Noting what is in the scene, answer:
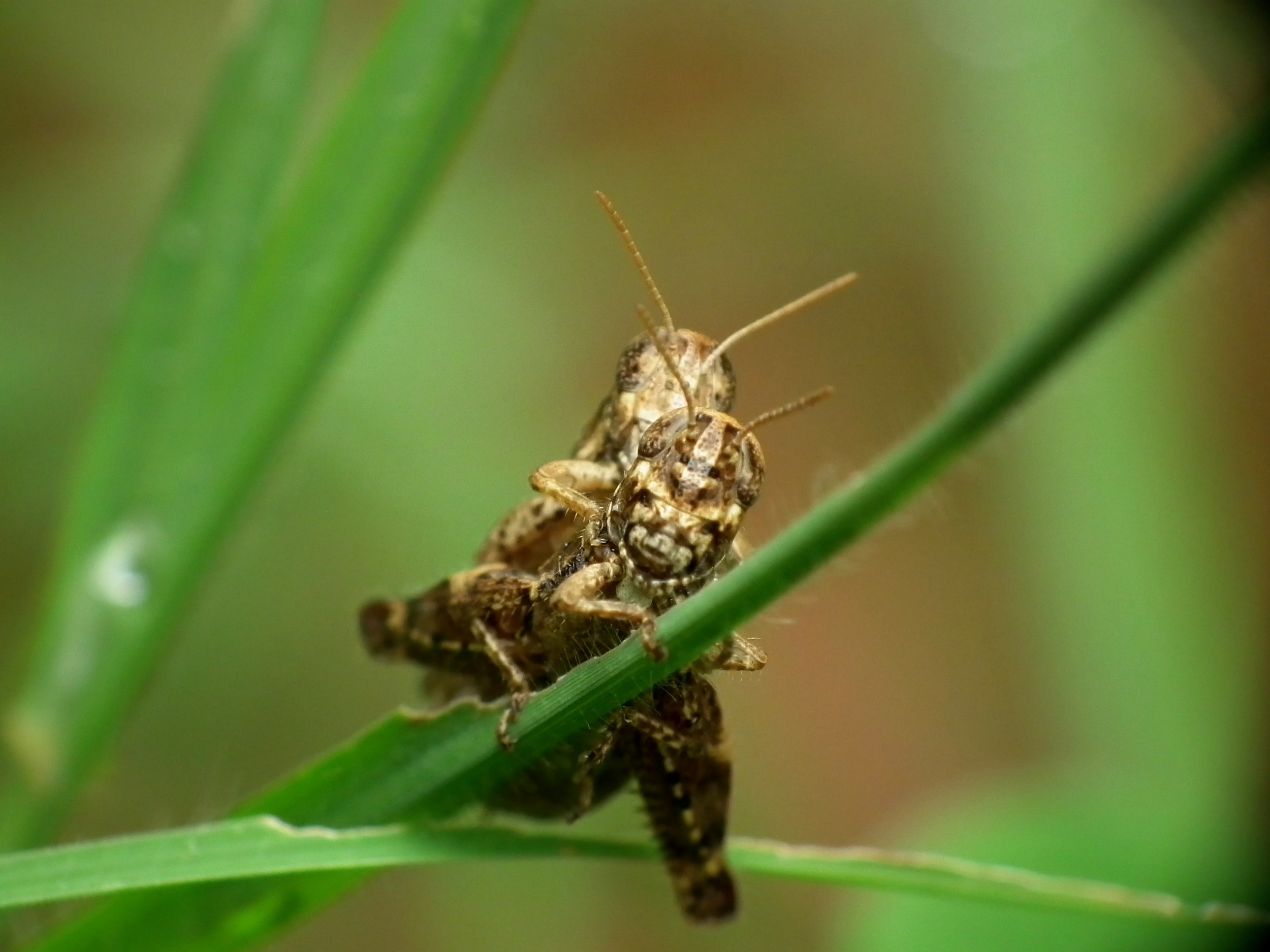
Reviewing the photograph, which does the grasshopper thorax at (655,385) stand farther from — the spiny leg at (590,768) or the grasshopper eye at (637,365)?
the spiny leg at (590,768)

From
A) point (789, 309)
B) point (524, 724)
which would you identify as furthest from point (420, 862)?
point (789, 309)

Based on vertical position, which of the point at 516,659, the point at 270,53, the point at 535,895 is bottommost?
the point at 535,895

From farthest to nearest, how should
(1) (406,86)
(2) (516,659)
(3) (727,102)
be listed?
(3) (727,102) → (2) (516,659) → (1) (406,86)

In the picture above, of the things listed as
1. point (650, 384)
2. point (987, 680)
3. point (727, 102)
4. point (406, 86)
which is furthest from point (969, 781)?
point (406, 86)

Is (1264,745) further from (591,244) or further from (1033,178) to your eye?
(591,244)

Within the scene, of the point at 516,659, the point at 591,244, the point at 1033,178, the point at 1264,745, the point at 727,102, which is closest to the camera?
the point at 516,659

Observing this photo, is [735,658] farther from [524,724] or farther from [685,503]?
[524,724]
